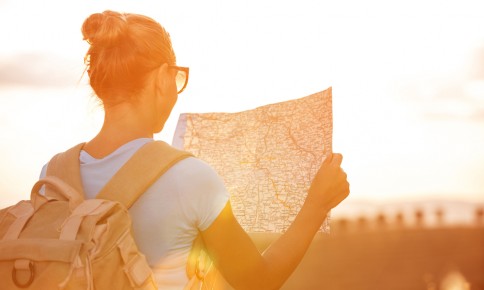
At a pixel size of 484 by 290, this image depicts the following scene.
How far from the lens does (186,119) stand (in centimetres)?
412

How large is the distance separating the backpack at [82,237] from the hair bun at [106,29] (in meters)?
0.42

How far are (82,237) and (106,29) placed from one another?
0.76 meters

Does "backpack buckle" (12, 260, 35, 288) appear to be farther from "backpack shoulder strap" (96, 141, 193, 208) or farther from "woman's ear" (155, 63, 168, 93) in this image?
"woman's ear" (155, 63, 168, 93)

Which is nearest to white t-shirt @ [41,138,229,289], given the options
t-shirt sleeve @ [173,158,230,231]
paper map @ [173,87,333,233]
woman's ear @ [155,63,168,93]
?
t-shirt sleeve @ [173,158,230,231]

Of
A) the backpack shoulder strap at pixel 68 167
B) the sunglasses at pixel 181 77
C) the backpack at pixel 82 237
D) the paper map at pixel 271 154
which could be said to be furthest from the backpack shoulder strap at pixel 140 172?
the paper map at pixel 271 154

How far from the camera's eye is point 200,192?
108 inches

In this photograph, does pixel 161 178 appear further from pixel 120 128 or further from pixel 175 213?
pixel 120 128

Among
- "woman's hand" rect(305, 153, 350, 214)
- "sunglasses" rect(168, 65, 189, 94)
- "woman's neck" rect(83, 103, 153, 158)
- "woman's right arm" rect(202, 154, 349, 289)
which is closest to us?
"woman's right arm" rect(202, 154, 349, 289)

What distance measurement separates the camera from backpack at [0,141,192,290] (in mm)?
2662

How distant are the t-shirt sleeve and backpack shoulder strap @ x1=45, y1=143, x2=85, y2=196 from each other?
40cm

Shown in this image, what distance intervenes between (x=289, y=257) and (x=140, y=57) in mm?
904

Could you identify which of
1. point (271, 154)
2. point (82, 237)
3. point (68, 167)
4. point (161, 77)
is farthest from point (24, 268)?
point (271, 154)

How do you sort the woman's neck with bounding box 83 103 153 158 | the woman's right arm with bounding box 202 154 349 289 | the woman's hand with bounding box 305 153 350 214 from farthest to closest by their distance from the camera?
the woman's hand with bounding box 305 153 350 214 < the woman's neck with bounding box 83 103 153 158 < the woman's right arm with bounding box 202 154 349 289

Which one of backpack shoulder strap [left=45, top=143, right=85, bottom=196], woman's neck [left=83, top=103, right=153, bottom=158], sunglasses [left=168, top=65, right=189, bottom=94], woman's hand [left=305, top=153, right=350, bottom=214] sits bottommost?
woman's hand [left=305, top=153, right=350, bottom=214]
